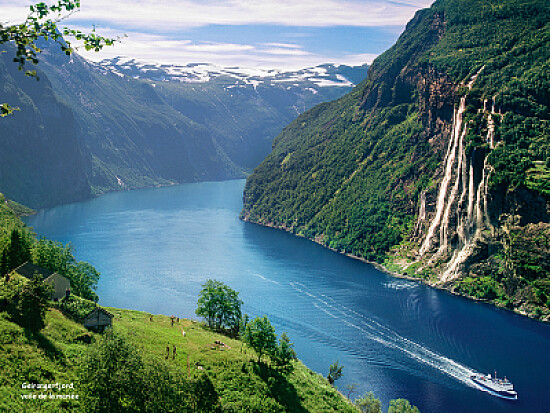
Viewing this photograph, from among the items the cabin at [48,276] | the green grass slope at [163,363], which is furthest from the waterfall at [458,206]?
the cabin at [48,276]

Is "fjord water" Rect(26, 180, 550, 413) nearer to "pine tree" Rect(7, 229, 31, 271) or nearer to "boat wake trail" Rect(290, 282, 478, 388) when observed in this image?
"boat wake trail" Rect(290, 282, 478, 388)

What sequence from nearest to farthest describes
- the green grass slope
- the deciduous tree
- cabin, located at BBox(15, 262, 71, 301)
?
the green grass slope, cabin, located at BBox(15, 262, 71, 301), the deciduous tree

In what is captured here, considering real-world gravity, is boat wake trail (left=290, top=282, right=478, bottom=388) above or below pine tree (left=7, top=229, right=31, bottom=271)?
below

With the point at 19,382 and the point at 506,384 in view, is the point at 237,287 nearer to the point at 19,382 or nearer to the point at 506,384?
the point at 506,384

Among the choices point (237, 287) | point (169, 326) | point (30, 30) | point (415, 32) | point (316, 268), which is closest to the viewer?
point (30, 30)

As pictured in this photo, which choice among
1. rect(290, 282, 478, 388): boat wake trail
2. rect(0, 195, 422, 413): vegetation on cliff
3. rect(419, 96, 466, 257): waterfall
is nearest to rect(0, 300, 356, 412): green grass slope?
rect(0, 195, 422, 413): vegetation on cliff

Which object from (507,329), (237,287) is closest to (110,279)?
(237,287)
